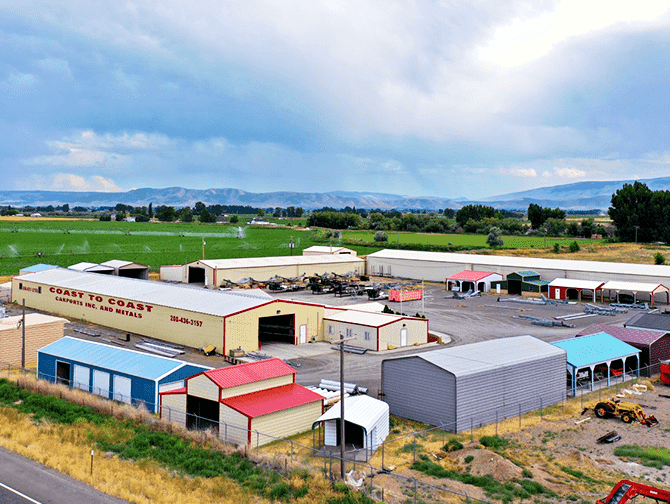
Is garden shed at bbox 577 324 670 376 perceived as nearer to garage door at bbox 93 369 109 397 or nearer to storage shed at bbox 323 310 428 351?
storage shed at bbox 323 310 428 351

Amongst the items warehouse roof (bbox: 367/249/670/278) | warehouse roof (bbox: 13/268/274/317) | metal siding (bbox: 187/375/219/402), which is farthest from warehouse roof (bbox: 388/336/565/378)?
warehouse roof (bbox: 367/249/670/278)

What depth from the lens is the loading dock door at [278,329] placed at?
46781mm

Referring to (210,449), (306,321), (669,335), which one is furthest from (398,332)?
(210,449)

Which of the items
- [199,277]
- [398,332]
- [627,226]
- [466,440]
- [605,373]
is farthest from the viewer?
[627,226]

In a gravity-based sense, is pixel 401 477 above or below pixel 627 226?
below

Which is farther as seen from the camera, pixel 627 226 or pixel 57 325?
pixel 627 226

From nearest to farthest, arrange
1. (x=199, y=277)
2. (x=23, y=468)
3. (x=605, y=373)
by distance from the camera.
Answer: (x=23, y=468) < (x=605, y=373) < (x=199, y=277)

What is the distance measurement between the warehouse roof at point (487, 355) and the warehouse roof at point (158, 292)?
17.2 m

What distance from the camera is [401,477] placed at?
21984mm

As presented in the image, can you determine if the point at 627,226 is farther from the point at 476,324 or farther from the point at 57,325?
the point at 57,325

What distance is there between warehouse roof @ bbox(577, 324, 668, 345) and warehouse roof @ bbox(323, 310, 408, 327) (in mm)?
13896

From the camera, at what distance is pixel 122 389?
3097 cm

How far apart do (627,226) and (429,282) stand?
233 feet

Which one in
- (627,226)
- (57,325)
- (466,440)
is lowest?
(466,440)
